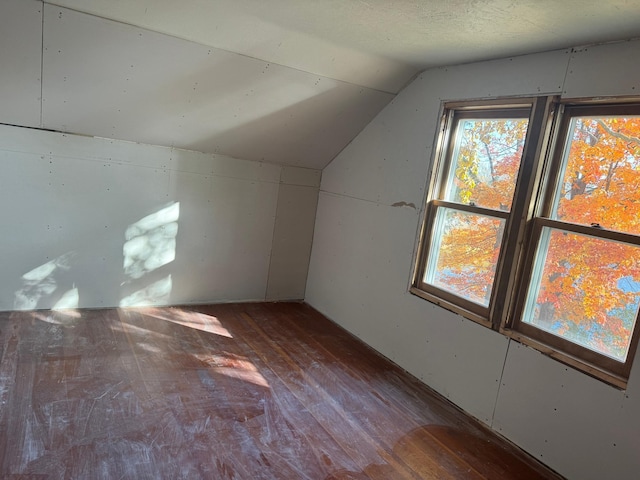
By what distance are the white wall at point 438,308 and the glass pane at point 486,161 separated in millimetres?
207

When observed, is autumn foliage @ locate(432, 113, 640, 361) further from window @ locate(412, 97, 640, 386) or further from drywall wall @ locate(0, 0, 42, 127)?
drywall wall @ locate(0, 0, 42, 127)

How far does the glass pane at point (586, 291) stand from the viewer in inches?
92.1

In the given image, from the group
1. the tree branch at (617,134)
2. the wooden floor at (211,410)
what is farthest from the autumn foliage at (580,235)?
the wooden floor at (211,410)

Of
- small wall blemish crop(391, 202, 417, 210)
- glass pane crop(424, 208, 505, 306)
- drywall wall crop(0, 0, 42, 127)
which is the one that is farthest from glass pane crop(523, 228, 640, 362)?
drywall wall crop(0, 0, 42, 127)

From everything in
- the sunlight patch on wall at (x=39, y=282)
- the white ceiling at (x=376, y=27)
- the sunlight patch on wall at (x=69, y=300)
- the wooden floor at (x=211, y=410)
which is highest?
the white ceiling at (x=376, y=27)

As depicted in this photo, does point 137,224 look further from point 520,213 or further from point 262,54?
point 520,213

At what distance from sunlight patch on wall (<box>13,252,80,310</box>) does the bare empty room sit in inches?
0.5

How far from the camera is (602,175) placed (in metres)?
2.47

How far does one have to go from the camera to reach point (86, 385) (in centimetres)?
273

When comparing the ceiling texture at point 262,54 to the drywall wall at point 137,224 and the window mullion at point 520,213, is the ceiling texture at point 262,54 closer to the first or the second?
the drywall wall at point 137,224

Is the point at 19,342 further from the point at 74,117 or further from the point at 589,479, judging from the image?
the point at 589,479

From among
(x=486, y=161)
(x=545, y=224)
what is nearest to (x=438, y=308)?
(x=545, y=224)

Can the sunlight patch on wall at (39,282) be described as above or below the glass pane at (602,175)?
below

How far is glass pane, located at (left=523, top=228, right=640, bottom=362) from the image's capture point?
234 cm
